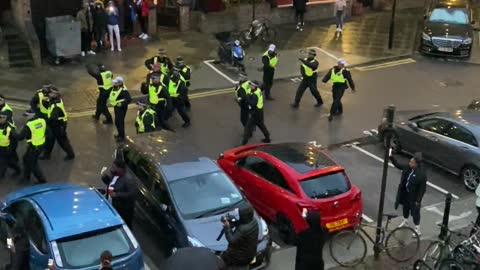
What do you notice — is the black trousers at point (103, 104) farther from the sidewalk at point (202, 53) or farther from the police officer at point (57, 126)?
the police officer at point (57, 126)

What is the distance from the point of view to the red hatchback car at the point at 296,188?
12945 millimetres

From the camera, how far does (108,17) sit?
2316 cm

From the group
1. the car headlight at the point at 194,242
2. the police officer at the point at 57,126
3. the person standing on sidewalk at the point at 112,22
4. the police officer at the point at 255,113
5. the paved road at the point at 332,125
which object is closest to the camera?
the car headlight at the point at 194,242

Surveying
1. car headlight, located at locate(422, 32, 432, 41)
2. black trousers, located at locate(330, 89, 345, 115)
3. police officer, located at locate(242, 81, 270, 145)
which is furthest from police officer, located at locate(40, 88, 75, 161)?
car headlight, located at locate(422, 32, 432, 41)

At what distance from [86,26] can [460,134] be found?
11974 millimetres

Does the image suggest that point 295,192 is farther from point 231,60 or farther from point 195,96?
point 231,60

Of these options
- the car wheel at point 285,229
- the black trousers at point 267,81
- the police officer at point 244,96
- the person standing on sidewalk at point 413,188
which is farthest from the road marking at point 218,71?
the person standing on sidewalk at point 413,188

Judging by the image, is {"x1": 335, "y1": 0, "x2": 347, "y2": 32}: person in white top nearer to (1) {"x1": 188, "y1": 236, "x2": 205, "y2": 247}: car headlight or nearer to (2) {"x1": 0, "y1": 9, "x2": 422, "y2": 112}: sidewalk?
(2) {"x1": 0, "y1": 9, "x2": 422, "y2": 112}: sidewalk

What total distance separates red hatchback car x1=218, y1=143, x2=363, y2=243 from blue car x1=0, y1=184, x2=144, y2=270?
3269mm

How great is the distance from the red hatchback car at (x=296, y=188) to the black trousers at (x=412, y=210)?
830mm

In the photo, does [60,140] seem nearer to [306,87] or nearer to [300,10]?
[306,87]

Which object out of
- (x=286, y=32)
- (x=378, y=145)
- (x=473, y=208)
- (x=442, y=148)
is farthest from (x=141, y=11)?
(x=473, y=208)

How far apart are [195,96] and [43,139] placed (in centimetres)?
664

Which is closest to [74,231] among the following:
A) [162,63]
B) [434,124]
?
[162,63]
